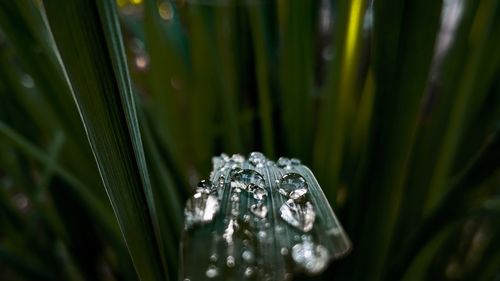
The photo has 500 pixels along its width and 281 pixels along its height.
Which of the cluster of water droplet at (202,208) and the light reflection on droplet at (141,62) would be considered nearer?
the cluster of water droplet at (202,208)

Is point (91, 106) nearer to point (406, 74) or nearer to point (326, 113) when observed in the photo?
point (406, 74)

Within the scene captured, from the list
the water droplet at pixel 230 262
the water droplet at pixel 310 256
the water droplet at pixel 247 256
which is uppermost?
the water droplet at pixel 310 256

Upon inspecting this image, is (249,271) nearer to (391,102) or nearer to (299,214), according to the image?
(299,214)

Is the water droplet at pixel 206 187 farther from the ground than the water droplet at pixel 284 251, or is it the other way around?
the water droplet at pixel 206 187

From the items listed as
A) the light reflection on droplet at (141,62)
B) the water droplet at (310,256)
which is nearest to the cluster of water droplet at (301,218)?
the water droplet at (310,256)

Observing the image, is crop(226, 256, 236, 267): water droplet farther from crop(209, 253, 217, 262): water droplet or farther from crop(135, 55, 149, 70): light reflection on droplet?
crop(135, 55, 149, 70): light reflection on droplet

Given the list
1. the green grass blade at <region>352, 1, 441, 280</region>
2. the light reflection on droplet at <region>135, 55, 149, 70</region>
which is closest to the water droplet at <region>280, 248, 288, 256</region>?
the green grass blade at <region>352, 1, 441, 280</region>

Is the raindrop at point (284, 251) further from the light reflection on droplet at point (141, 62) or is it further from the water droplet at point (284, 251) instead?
the light reflection on droplet at point (141, 62)

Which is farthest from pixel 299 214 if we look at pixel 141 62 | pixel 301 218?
pixel 141 62
